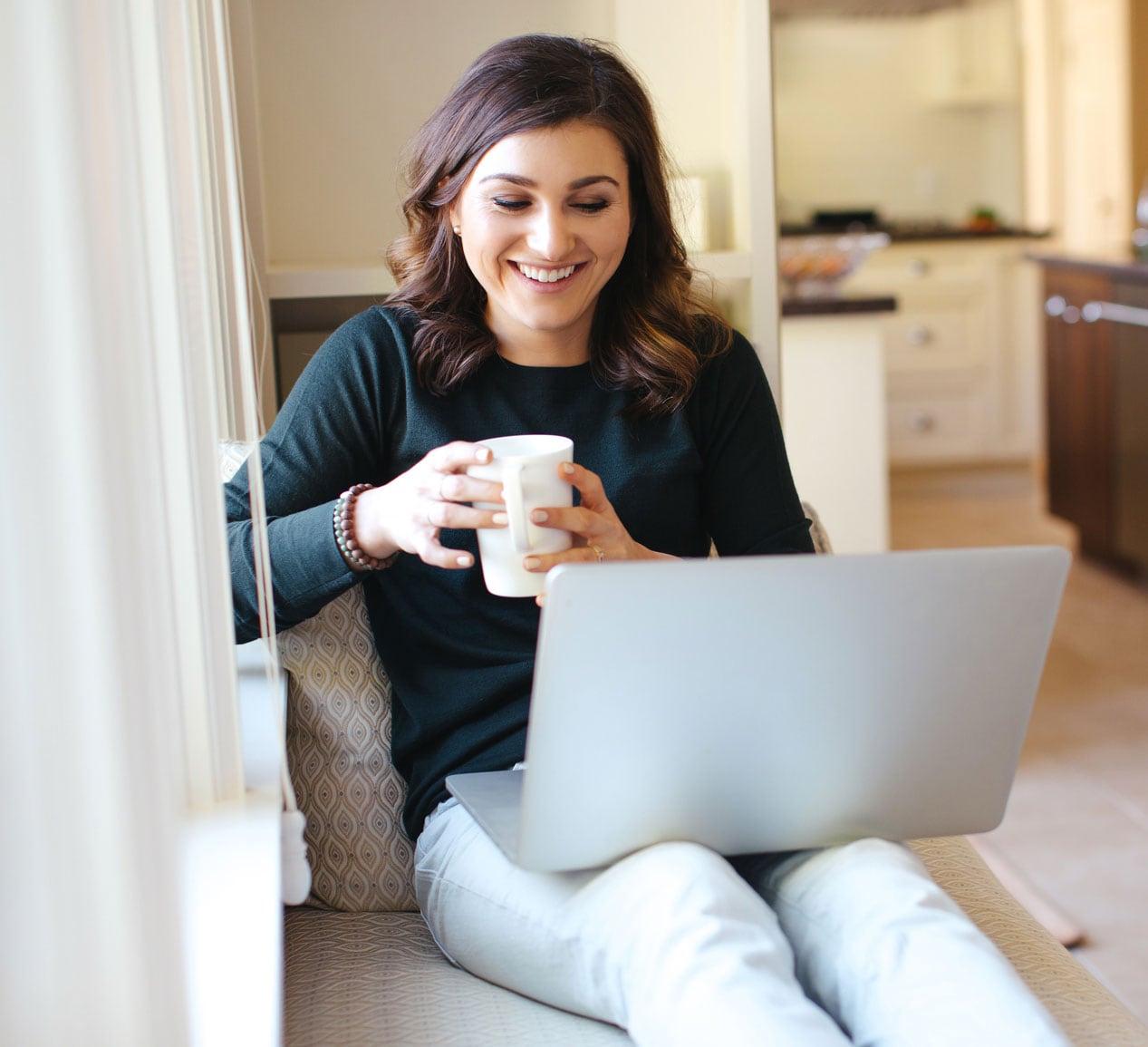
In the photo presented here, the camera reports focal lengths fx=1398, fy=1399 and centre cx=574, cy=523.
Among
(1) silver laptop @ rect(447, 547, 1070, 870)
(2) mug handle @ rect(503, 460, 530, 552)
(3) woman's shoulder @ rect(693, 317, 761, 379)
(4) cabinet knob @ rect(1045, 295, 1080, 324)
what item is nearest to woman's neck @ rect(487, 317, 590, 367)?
(3) woman's shoulder @ rect(693, 317, 761, 379)

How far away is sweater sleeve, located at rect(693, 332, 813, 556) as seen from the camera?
4.39 ft

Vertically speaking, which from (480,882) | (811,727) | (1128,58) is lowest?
(480,882)

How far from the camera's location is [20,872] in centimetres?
52

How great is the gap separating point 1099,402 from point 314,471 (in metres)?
2.95

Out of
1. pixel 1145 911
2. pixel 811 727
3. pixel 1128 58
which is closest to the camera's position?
pixel 811 727

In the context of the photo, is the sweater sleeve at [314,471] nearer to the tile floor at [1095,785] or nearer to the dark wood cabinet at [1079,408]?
the tile floor at [1095,785]

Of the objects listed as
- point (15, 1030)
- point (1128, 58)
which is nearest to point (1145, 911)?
point (15, 1030)

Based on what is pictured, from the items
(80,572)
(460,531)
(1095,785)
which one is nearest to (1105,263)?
(1095,785)

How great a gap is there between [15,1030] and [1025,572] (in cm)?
66

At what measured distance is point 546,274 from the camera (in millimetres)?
1249

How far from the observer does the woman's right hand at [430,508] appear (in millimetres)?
1018

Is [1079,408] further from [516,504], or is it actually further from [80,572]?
[80,572]

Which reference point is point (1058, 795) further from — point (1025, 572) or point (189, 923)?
point (189, 923)

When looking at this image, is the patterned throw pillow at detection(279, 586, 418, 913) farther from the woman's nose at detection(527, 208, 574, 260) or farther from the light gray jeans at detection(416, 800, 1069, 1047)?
the woman's nose at detection(527, 208, 574, 260)
